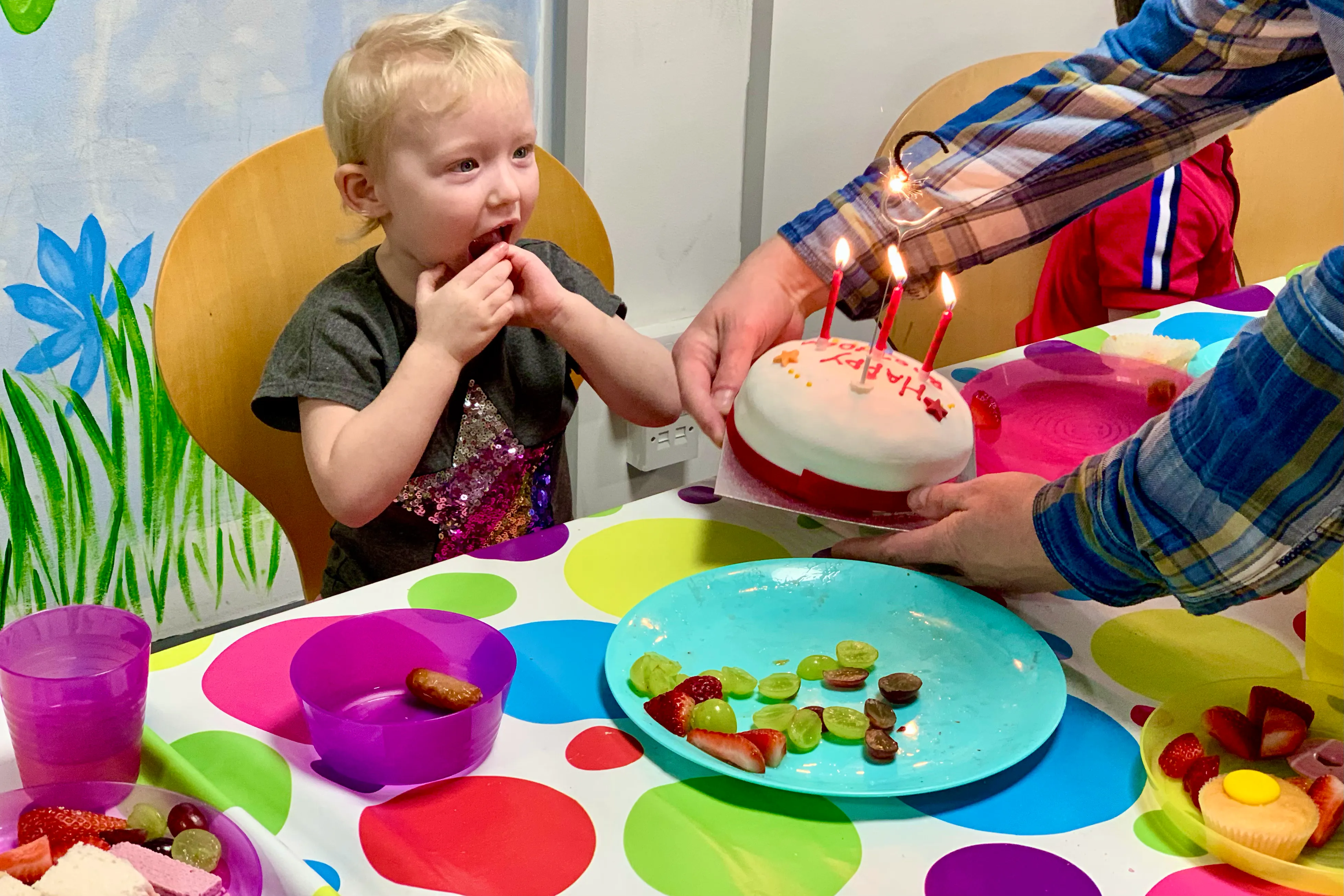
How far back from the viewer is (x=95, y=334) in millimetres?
1797

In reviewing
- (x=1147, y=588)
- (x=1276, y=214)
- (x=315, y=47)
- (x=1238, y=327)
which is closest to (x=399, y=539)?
(x=1147, y=588)

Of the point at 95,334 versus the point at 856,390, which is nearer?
the point at 856,390

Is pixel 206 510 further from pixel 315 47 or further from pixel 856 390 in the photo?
pixel 856 390

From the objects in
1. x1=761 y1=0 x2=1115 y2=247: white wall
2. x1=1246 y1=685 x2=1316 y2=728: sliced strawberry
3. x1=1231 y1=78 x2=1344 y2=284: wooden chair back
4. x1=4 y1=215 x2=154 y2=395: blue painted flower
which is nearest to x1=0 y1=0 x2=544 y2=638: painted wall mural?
x1=4 y1=215 x2=154 y2=395: blue painted flower

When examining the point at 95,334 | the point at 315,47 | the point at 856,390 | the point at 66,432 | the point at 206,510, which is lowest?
the point at 206,510

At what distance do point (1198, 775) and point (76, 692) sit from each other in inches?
26.8

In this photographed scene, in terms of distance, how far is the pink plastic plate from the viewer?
1.19m

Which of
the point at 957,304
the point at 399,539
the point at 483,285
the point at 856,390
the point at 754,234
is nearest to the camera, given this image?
the point at 856,390

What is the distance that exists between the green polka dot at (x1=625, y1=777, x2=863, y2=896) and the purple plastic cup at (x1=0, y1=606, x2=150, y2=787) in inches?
12.2

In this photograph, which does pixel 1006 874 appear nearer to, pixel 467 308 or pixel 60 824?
pixel 60 824

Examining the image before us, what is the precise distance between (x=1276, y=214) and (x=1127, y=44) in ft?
5.64

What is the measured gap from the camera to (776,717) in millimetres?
816

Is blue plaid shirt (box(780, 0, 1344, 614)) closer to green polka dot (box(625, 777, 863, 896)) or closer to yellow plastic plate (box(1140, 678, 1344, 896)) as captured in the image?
yellow plastic plate (box(1140, 678, 1344, 896))

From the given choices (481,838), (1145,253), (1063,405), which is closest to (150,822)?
(481,838)
